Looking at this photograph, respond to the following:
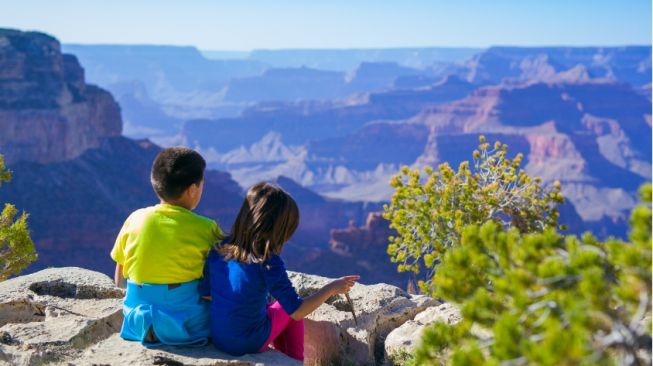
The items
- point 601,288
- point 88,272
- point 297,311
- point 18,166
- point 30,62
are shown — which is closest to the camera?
point 601,288

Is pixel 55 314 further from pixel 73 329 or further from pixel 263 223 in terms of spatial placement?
pixel 263 223

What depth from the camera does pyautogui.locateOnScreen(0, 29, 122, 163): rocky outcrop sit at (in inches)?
2304

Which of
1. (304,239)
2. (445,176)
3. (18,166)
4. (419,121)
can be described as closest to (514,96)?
(419,121)

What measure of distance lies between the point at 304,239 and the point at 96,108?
27739 mm

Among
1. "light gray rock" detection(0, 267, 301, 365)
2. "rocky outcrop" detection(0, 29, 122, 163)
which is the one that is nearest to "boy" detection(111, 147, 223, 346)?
"light gray rock" detection(0, 267, 301, 365)

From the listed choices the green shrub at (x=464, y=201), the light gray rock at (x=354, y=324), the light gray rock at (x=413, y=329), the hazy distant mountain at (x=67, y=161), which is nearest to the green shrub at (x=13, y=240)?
the light gray rock at (x=354, y=324)

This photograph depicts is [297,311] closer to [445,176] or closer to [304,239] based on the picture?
[445,176]

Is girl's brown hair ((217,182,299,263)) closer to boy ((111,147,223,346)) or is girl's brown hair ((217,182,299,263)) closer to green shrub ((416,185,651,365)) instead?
boy ((111,147,223,346))

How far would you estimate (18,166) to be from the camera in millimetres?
55562

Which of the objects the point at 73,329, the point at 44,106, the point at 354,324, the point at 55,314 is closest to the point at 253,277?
the point at 73,329

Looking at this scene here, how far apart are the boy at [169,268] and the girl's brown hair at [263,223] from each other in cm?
35

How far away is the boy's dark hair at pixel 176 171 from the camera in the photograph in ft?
13.9

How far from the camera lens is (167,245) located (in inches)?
175

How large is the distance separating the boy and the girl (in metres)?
0.12
